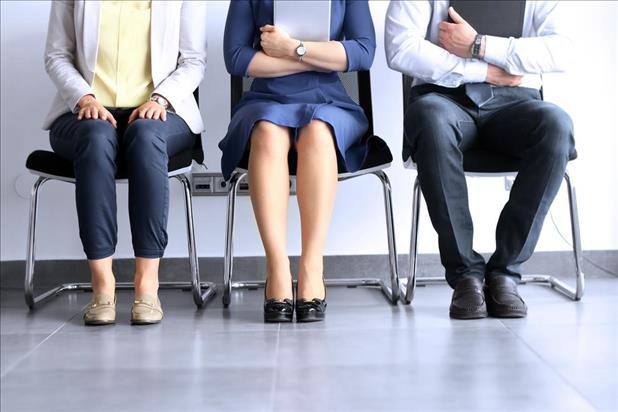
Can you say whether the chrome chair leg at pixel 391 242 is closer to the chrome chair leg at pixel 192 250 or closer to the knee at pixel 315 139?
the knee at pixel 315 139

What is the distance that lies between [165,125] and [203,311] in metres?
0.54

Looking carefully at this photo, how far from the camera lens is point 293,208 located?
3.10 meters

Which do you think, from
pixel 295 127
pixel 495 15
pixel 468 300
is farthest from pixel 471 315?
pixel 495 15

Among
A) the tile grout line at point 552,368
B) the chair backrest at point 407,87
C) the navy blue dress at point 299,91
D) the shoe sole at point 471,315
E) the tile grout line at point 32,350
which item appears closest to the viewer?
the tile grout line at point 552,368

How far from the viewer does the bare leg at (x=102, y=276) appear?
2.35 m

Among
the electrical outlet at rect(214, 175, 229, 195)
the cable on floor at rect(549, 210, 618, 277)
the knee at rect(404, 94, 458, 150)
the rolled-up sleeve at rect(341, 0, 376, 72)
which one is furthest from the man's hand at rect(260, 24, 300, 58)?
the cable on floor at rect(549, 210, 618, 277)

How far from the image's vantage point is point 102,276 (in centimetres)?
236

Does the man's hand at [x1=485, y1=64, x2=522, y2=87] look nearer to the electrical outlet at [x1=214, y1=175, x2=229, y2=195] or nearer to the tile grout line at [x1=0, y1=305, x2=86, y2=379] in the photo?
the electrical outlet at [x1=214, y1=175, x2=229, y2=195]

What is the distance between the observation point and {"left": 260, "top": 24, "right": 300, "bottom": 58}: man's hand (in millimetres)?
2457

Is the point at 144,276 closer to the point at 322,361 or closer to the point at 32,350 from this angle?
the point at 32,350

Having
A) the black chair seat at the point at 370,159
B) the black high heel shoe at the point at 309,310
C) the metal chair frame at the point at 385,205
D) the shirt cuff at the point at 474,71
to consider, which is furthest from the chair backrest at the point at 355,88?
the black high heel shoe at the point at 309,310

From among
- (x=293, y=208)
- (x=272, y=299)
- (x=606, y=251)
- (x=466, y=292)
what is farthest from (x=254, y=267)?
(x=606, y=251)

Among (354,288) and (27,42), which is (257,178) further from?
(27,42)

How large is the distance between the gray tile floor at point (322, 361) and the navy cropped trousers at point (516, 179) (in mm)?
173
